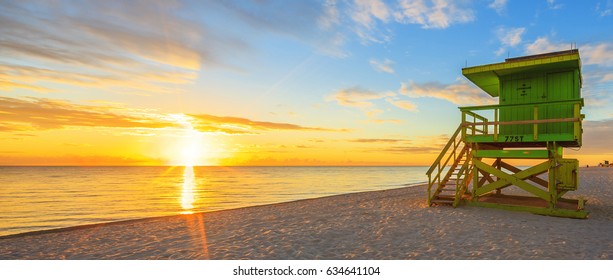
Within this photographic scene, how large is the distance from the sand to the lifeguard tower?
3.46 ft

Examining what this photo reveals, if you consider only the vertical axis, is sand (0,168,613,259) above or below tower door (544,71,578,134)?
below

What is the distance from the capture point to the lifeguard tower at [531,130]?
1116cm

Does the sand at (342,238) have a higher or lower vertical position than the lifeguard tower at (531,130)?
lower

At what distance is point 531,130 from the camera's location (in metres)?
12.5

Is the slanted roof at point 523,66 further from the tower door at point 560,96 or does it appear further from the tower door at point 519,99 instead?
the tower door at point 519,99

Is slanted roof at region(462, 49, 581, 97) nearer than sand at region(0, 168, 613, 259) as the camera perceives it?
No

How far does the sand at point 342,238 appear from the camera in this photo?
695 cm

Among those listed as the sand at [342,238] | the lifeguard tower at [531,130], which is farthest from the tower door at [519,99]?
the sand at [342,238]

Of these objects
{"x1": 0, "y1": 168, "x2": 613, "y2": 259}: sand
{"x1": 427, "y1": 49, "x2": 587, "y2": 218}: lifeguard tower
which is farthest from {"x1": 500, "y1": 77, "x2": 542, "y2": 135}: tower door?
{"x1": 0, "y1": 168, "x2": 613, "y2": 259}: sand

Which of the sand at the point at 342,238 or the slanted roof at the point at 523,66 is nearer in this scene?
the sand at the point at 342,238

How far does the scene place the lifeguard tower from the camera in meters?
11.2

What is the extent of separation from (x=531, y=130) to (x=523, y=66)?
8.02ft

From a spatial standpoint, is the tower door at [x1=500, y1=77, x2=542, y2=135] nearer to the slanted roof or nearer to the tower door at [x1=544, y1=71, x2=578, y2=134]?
the tower door at [x1=544, y1=71, x2=578, y2=134]
